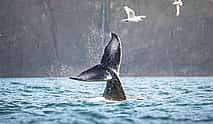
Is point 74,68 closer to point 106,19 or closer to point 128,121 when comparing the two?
→ point 106,19

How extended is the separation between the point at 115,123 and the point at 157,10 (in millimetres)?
99026

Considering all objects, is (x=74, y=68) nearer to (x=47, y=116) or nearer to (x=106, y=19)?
(x=106, y=19)

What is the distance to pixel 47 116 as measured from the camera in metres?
11.0

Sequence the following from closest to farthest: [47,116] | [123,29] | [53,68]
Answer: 1. [47,116]
2. [53,68]
3. [123,29]

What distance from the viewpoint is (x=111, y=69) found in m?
12.9

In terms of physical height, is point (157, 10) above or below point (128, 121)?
above

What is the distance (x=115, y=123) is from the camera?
9.89 metres

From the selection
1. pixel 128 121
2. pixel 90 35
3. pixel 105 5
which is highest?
pixel 105 5

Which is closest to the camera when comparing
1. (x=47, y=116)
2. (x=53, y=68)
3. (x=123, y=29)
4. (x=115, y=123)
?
(x=115, y=123)

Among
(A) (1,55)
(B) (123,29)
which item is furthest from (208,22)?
(A) (1,55)

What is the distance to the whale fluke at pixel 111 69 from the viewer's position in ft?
40.1

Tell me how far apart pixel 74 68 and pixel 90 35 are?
10.0 meters

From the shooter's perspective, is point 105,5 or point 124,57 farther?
point 105,5

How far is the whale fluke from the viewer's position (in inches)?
481
